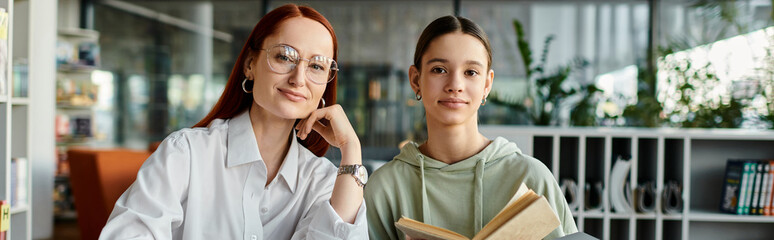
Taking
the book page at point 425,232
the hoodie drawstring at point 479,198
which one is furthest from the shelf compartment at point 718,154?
the book page at point 425,232

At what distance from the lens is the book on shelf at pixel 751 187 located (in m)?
2.85

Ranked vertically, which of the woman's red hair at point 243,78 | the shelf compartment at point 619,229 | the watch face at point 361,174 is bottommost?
the shelf compartment at point 619,229

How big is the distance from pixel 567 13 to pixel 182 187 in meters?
5.82

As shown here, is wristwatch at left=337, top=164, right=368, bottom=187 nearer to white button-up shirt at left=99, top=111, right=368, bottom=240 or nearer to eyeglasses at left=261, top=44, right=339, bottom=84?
white button-up shirt at left=99, top=111, right=368, bottom=240

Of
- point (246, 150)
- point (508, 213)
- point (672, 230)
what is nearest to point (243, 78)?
point (246, 150)

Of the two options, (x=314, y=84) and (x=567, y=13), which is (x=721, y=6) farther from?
(x=314, y=84)

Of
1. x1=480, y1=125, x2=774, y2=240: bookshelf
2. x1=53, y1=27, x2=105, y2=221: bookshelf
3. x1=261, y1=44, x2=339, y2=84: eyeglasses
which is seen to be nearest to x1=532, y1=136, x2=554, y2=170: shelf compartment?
x1=480, y1=125, x2=774, y2=240: bookshelf

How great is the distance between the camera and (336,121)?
52.0 inches

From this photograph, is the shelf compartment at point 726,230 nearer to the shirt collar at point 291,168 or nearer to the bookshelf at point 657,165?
the bookshelf at point 657,165

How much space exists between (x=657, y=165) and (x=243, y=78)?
2.26 m

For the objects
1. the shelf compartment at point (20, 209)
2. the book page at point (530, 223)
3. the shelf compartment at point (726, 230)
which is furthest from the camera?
the shelf compartment at point (20, 209)

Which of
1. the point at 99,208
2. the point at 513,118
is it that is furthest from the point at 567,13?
the point at 99,208

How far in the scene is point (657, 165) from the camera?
2908 millimetres

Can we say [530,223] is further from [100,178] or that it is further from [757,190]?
[100,178]
